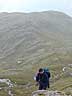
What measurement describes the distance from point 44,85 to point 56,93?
12.3 feet

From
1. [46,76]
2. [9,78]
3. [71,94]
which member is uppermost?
[9,78]

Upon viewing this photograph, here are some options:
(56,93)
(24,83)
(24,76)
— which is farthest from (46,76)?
(24,76)

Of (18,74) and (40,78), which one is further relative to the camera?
(18,74)

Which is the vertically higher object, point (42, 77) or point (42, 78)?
point (42, 77)

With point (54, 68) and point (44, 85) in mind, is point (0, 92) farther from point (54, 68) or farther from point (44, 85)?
point (44, 85)

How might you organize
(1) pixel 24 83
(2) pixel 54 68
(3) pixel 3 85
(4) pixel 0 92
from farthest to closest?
(2) pixel 54 68, (1) pixel 24 83, (3) pixel 3 85, (4) pixel 0 92

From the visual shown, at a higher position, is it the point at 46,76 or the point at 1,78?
the point at 1,78

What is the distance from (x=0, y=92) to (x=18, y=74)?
4616cm

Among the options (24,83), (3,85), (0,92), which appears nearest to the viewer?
(0,92)

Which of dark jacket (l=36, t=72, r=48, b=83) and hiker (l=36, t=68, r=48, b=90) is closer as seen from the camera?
hiker (l=36, t=68, r=48, b=90)

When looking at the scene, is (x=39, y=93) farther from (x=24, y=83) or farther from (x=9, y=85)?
(x=24, y=83)

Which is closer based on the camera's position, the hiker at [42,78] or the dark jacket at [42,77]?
the hiker at [42,78]

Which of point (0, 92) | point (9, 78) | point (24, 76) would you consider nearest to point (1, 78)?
point (9, 78)

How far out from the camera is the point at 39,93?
3709 centimetres
